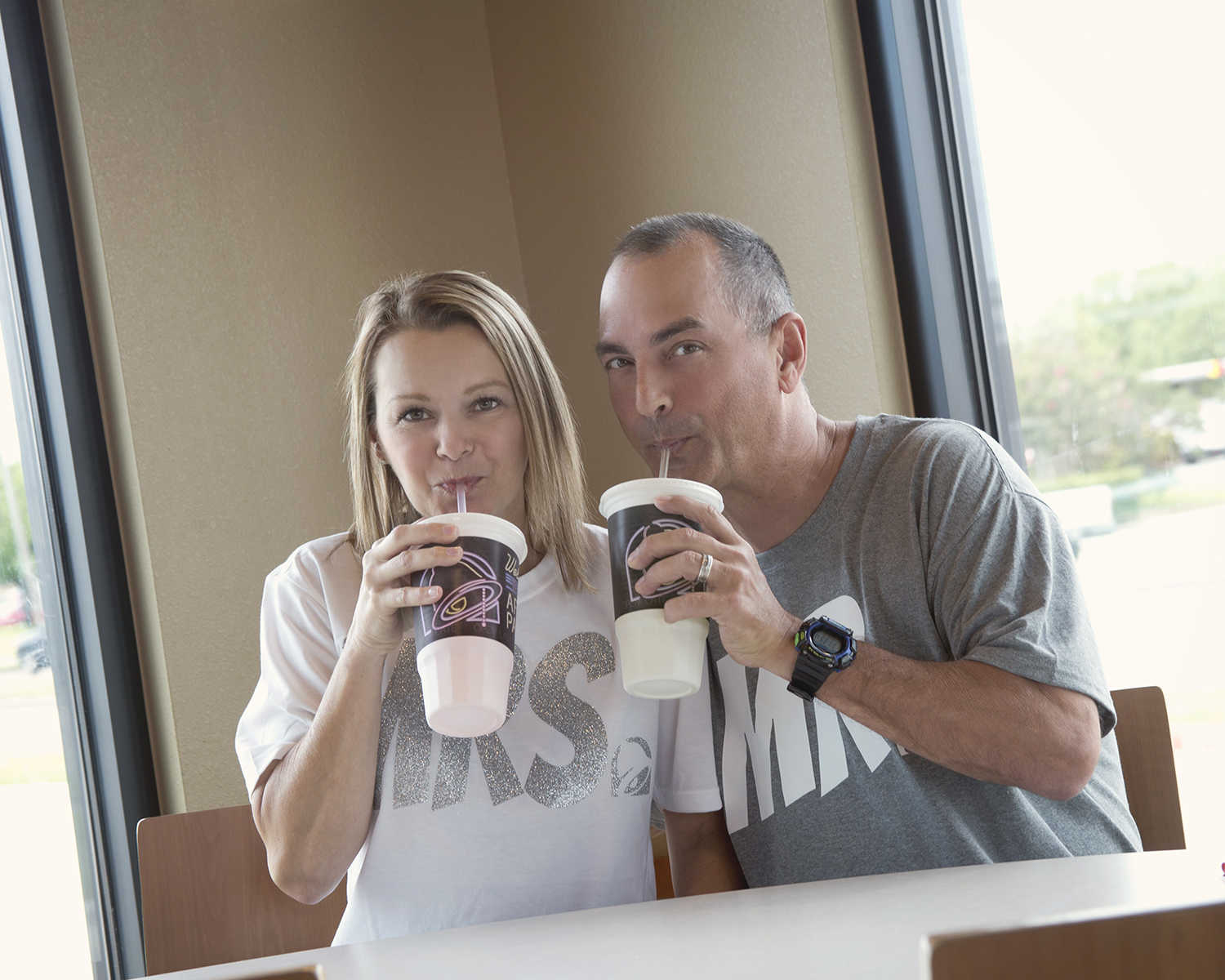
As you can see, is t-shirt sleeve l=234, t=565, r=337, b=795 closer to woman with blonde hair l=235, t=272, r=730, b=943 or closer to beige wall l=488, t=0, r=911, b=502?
woman with blonde hair l=235, t=272, r=730, b=943

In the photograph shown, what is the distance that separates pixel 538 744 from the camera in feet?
4.25

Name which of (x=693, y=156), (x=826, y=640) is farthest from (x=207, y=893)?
(x=693, y=156)

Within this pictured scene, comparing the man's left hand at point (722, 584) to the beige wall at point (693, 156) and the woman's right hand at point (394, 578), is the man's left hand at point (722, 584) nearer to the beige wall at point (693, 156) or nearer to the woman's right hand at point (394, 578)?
the woman's right hand at point (394, 578)

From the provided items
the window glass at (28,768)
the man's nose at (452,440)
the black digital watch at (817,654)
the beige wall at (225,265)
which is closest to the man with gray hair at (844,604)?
the black digital watch at (817,654)

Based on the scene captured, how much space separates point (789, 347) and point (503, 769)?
2.41ft

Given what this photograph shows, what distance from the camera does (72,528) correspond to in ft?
6.36

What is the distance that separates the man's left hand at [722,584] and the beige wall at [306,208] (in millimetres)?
959

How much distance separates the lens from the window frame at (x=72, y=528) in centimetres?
192

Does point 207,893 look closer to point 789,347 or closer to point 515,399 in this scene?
point 515,399

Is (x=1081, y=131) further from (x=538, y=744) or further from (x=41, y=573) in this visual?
(x=41, y=573)

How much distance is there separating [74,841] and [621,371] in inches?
52.4

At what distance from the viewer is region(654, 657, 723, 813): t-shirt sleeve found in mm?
1360

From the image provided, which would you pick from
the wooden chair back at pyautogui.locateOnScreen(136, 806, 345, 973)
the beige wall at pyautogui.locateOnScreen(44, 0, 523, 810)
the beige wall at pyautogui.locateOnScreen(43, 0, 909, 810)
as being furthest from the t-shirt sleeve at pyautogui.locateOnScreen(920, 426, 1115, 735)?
the beige wall at pyautogui.locateOnScreen(44, 0, 523, 810)

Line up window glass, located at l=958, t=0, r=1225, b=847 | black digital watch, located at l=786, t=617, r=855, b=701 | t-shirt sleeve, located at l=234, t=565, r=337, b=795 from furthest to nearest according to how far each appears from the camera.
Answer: window glass, located at l=958, t=0, r=1225, b=847, t-shirt sleeve, located at l=234, t=565, r=337, b=795, black digital watch, located at l=786, t=617, r=855, b=701
